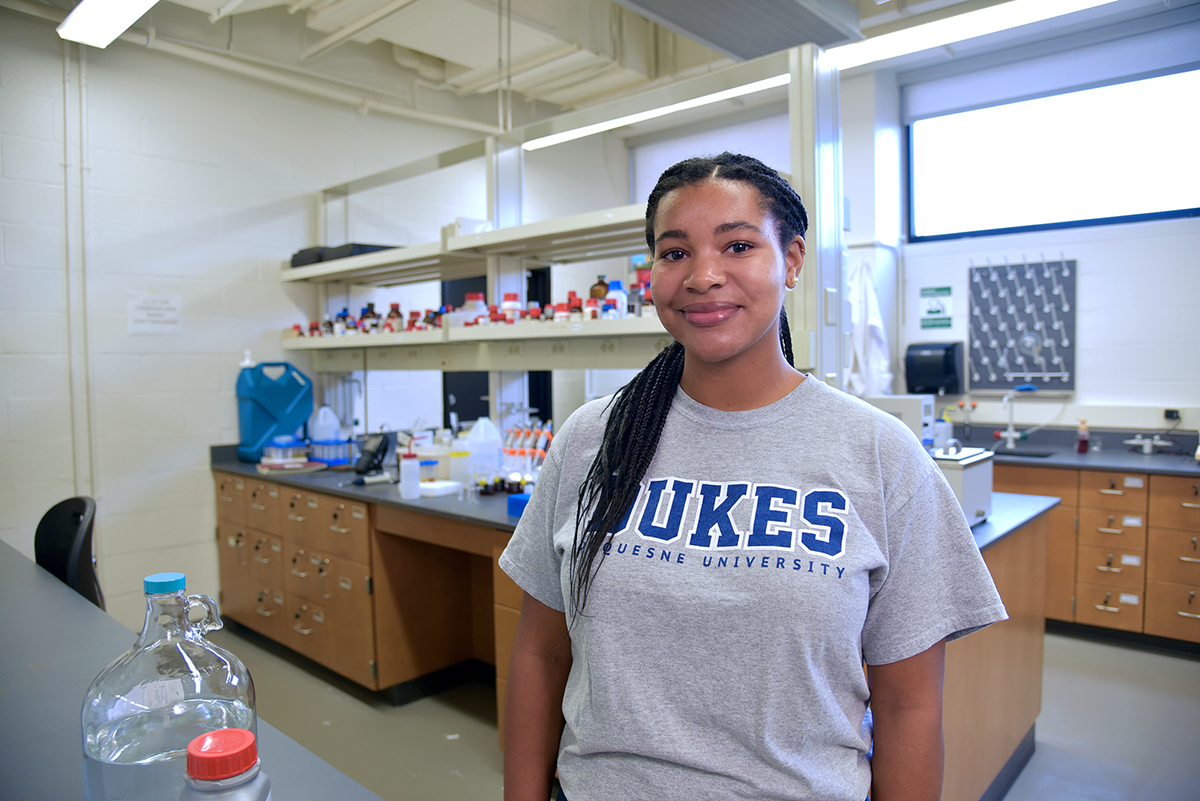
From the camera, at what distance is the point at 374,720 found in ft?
9.65

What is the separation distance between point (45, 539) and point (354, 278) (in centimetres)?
234

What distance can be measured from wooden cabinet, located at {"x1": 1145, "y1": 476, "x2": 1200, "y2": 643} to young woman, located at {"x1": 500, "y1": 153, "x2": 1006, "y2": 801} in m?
3.32

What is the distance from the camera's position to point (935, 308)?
4766 mm

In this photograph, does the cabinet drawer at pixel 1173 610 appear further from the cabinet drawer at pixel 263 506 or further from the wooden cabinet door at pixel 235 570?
the wooden cabinet door at pixel 235 570

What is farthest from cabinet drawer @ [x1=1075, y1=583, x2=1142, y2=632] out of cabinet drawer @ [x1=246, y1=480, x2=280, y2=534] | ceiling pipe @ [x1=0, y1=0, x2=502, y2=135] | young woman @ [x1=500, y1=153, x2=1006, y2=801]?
ceiling pipe @ [x1=0, y1=0, x2=502, y2=135]

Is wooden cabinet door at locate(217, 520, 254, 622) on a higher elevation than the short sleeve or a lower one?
lower

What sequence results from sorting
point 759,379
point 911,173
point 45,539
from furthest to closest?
1. point 911,173
2. point 45,539
3. point 759,379

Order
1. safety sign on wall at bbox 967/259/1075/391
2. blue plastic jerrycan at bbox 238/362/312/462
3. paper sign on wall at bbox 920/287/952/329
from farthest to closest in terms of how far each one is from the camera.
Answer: paper sign on wall at bbox 920/287/952/329, safety sign on wall at bbox 967/259/1075/391, blue plastic jerrycan at bbox 238/362/312/462

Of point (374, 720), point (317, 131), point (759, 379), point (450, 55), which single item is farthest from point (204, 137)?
point (759, 379)

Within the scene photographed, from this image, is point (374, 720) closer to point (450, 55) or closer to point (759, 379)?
point (759, 379)

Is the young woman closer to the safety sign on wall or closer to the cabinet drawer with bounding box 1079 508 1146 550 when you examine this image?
the cabinet drawer with bounding box 1079 508 1146 550

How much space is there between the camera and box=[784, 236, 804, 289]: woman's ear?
1.01 meters

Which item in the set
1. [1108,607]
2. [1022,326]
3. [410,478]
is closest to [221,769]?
[410,478]

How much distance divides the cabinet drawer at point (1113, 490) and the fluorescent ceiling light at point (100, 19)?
4365 mm
